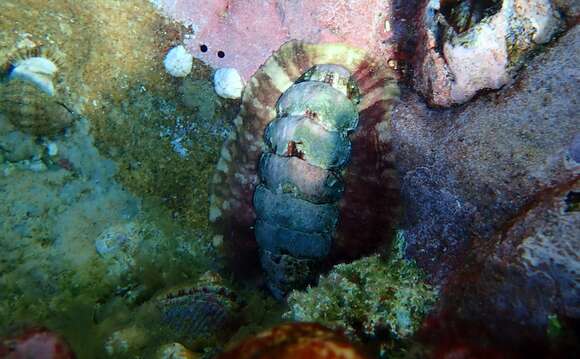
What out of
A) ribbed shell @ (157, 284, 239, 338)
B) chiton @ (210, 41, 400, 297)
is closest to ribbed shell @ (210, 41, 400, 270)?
chiton @ (210, 41, 400, 297)

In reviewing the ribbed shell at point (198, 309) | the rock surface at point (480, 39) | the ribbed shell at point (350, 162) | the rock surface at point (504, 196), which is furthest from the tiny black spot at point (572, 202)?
the ribbed shell at point (198, 309)

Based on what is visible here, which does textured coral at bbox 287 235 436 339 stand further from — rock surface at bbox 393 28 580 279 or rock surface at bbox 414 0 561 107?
rock surface at bbox 414 0 561 107

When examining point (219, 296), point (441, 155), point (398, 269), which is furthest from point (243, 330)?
point (441, 155)

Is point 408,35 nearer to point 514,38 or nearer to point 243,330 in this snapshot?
point 514,38

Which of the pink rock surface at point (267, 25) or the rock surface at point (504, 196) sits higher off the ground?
the pink rock surface at point (267, 25)

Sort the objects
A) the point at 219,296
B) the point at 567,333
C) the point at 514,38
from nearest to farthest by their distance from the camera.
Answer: the point at 567,333, the point at 514,38, the point at 219,296

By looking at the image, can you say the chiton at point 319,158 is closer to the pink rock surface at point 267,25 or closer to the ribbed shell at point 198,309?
the pink rock surface at point 267,25

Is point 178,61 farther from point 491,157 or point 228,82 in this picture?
point 491,157

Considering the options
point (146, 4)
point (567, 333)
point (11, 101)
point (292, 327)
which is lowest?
point (567, 333)
